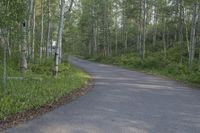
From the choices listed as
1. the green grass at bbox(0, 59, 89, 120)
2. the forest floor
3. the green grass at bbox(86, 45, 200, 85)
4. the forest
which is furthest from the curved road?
the green grass at bbox(86, 45, 200, 85)

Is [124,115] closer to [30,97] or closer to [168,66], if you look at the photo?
[30,97]

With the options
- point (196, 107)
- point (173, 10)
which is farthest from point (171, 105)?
point (173, 10)

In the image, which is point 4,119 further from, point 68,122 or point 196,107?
point 196,107

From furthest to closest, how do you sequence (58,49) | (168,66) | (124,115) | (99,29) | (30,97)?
(99,29) < (168,66) < (58,49) < (30,97) < (124,115)

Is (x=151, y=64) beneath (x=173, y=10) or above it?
beneath

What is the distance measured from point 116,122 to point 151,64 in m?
24.9

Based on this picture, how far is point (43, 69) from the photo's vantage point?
77.4ft

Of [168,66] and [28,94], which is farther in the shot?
[168,66]

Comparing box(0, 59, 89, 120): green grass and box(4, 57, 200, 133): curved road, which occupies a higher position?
box(0, 59, 89, 120): green grass

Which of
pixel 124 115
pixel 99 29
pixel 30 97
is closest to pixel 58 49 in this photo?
pixel 30 97

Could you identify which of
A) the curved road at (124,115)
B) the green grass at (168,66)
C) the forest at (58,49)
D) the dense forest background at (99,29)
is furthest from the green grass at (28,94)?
the green grass at (168,66)

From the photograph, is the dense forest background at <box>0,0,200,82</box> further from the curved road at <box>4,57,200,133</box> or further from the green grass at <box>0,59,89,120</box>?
the curved road at <box>4,57,200,133</box>

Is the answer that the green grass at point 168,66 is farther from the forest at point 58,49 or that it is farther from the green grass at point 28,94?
the green grass at point 28,94

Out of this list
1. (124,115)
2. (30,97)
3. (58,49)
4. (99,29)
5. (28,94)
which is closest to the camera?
(124,115)
